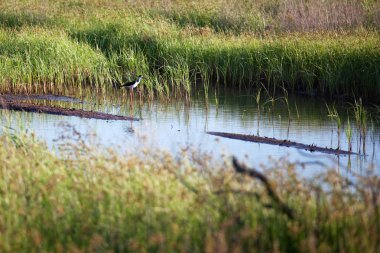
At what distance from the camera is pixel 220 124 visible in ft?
46.5

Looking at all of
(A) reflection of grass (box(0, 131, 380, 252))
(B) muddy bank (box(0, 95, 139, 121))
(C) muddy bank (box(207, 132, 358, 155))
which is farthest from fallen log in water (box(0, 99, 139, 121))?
(A) reflection of grass (box(0, 131, 380, 252))

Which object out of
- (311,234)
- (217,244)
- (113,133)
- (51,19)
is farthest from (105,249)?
(51,19)

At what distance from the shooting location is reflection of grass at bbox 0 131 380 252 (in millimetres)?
5270

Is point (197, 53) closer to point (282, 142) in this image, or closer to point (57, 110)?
point (57, 110)

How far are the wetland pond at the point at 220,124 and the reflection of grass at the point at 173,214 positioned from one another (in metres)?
3.91

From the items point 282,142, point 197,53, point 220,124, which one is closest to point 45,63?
point 197,53

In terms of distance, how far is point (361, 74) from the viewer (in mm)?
15945

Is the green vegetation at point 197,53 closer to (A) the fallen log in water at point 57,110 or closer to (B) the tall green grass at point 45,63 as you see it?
(B) the tall green grass at point 45,63

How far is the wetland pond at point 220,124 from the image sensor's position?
11.3 m

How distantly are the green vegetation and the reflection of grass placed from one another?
906 cm

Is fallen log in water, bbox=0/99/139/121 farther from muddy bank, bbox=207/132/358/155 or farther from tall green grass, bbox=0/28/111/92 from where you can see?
muddy bank, bbox=207/132/358/155

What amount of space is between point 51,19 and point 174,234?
18.8 meters

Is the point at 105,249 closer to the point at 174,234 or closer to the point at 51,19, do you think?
the point at 174,234

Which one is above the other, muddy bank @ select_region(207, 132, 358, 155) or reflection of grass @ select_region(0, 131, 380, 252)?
reflection of grass @ select_region(0, 131, 380, 252)
